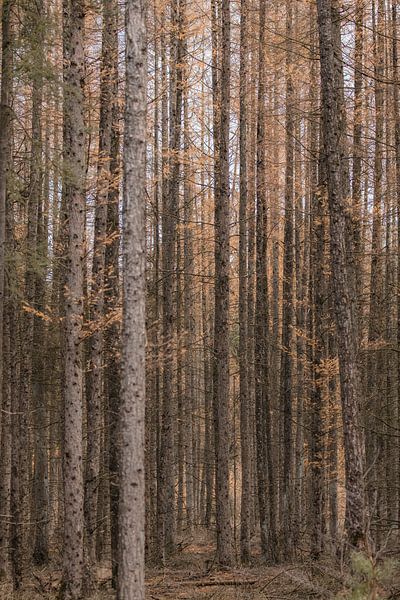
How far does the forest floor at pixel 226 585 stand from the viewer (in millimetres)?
9125

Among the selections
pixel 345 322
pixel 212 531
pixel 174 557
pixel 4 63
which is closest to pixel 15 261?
pixel 4 63

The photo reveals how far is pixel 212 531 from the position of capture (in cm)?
2297

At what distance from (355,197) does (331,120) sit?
480 centimetres

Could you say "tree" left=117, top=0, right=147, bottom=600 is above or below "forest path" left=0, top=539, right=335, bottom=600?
above

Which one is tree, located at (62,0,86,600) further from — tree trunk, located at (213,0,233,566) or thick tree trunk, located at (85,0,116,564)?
tree trunk, located at (213,0,233,566)

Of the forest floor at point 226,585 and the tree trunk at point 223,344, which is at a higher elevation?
the tree trunk at point 223,344

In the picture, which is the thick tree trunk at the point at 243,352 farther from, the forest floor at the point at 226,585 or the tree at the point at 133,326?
the tree at the point at 133,326

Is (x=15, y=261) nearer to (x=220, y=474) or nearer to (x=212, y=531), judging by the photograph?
Result: (x=220, y=474)

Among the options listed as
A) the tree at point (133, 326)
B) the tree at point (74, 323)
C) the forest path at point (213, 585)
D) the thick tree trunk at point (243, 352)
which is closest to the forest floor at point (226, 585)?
the forest path at point (213, 585)

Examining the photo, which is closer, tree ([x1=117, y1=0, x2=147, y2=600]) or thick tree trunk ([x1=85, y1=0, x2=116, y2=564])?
tree ([x1=117, y1=0, x2=147, y2=600])

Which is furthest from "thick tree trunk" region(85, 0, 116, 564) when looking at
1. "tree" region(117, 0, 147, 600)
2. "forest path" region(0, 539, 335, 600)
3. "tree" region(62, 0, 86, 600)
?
"tree" region(117, 0, 147, 600)

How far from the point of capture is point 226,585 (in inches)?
414

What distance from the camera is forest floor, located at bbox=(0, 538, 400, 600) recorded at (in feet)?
29.9

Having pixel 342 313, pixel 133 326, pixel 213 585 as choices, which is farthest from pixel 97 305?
pixel 213 585
